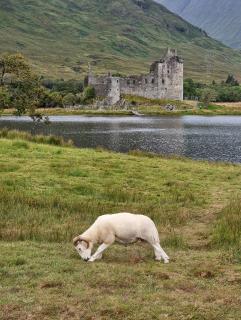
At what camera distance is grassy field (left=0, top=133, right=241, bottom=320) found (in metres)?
9.30

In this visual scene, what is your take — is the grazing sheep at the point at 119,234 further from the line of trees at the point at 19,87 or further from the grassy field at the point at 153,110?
the grassy field at the point at 153,110

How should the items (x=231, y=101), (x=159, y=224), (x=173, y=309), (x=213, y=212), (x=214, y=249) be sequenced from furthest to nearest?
(x=231, y=101), (x=213, y=212), (x=159, y=224), (x=214, y=249), (x=173, y=309)

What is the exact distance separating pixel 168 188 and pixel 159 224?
5861 mm

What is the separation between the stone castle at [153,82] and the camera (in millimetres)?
149625

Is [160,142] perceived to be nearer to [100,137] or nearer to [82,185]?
[100,137]

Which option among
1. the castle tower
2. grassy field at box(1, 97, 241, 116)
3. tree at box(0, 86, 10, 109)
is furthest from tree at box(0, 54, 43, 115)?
the castle tower

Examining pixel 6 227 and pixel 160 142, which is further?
pixel 160 142

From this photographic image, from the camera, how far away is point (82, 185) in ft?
70.7

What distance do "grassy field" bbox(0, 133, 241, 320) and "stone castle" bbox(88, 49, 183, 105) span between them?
123376 millimetres

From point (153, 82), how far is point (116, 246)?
141 metres

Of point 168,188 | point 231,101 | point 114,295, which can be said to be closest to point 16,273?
point 114,295

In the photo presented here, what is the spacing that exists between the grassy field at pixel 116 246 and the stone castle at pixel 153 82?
123376mm

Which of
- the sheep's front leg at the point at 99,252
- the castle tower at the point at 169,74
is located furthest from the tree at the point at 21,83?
the castle tower at the point at 169,74

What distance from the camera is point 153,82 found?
499ft
